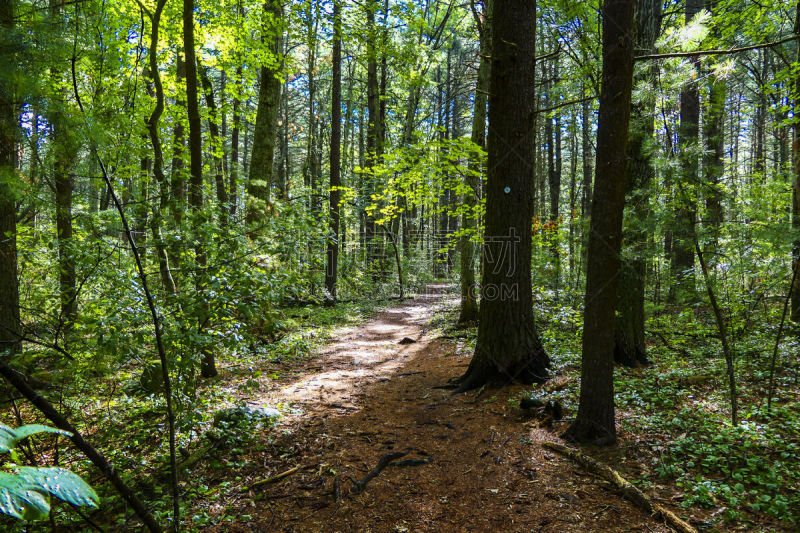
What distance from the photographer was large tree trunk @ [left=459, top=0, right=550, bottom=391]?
550 centimetres

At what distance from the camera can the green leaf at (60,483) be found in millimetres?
827

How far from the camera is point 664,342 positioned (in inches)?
281

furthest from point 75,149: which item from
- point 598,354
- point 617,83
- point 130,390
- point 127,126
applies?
point 598,354

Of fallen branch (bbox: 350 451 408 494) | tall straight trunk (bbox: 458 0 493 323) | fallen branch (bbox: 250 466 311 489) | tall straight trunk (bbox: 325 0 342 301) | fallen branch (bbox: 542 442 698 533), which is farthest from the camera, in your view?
tall straight trunk (bbox: 325 0 342 301)

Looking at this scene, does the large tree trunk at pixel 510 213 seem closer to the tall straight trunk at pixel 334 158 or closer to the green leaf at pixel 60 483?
the green leaf at pixel 60 483

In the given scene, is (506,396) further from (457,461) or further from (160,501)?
(160,501)

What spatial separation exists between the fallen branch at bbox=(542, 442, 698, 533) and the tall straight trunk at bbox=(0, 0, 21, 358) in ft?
13.6

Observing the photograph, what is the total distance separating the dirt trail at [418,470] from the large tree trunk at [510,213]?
516mm

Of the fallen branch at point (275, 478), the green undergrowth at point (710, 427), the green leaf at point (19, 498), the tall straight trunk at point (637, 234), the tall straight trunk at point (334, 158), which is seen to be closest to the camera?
the green leaf at point (19, 498)

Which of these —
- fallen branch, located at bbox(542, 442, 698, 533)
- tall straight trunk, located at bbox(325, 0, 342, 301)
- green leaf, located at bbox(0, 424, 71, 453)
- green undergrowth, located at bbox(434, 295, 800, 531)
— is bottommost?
fallen branch, located at bbox(542, 442, 698, 533)

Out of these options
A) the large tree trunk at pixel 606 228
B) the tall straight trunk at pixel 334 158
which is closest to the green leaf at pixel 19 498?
the large tree trunk at pixel 606 228

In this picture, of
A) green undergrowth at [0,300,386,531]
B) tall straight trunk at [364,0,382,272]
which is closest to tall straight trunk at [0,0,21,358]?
green undergrowth at [0,300,386,531]

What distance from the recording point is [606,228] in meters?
3.76

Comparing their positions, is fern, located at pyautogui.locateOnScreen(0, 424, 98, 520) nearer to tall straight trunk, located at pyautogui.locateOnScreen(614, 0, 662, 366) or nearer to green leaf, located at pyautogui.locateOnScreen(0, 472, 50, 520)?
green leaf, located at pyautogui.locateOnScreen(0, 472, 50, 520)
